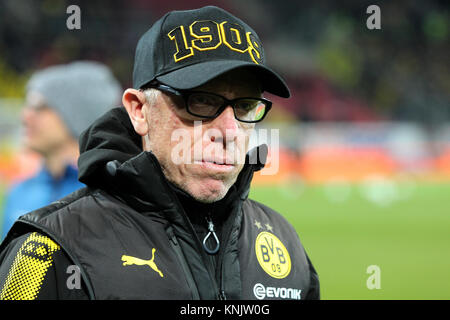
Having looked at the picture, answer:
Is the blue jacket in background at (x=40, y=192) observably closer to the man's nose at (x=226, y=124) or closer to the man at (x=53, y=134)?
the man at (x=53, y=134)

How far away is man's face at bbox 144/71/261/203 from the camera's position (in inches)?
73.3

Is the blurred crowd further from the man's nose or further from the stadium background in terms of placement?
the man's nose

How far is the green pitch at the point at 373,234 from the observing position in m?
7.29

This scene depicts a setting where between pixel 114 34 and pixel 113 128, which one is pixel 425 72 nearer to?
pixel 114 34

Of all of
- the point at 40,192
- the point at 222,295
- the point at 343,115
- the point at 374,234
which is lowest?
the point at 374,234

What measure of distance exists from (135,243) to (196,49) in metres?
0.55

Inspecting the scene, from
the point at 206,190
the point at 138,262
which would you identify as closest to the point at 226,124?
the point at 206,190

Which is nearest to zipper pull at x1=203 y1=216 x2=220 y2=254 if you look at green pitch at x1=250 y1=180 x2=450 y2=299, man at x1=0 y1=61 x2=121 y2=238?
man at x1=0 y1=61 x2=121 y2=238

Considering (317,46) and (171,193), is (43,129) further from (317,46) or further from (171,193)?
(317,46)

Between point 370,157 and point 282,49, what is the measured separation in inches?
332

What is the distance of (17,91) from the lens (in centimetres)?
2136

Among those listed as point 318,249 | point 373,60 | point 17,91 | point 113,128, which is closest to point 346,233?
point 318,249

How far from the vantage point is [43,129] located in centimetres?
410

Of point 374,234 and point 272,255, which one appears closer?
point 272,255
